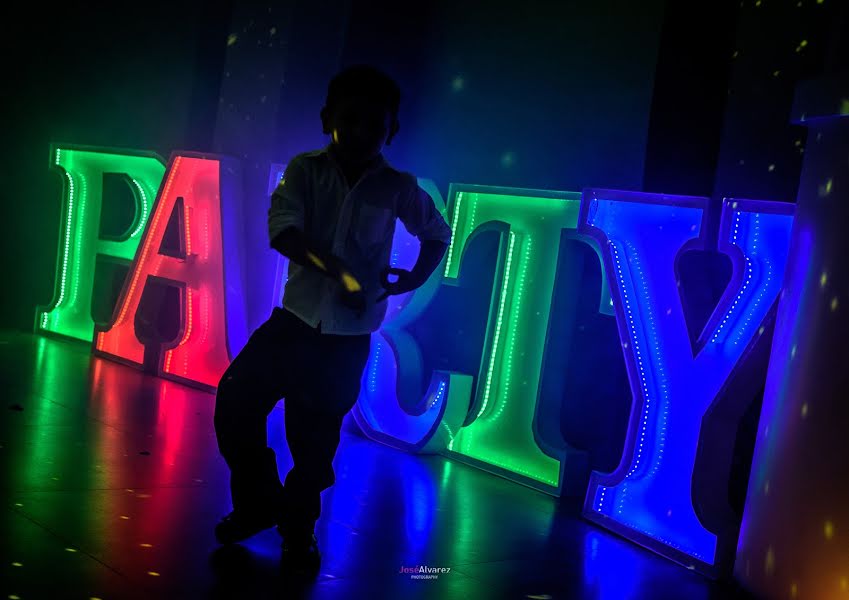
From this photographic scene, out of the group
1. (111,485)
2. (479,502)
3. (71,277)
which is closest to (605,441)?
(479,502)

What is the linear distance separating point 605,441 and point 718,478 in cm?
106

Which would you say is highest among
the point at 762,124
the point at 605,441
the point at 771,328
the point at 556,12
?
the point at 556,12

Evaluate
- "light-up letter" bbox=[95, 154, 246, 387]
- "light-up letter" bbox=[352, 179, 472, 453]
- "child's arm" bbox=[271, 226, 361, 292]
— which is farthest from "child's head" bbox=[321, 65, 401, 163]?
"light-up letter" bbox=[95, 154, 246, 387]

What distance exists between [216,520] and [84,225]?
13.3 feet

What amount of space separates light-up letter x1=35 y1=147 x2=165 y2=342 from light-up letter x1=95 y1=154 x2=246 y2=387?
0.58m

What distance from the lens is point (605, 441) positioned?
4.67m

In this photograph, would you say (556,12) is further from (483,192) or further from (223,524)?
(223,524)

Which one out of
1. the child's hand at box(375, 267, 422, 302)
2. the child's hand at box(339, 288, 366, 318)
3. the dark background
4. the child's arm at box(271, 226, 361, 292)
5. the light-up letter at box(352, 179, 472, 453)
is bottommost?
the light-up letter at box(352, 179, 472, 453)

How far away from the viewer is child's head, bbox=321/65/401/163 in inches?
119

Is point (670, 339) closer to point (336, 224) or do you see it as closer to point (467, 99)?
point (336, 224)

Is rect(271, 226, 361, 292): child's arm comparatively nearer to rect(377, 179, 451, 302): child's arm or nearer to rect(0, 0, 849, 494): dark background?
rect(377, 179, 451, 302): child's arm

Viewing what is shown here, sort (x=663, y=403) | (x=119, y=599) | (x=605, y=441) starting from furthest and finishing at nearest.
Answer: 1. (x=605, y=441)
2. (x=663, y=403)
3. (x=119, y=599)

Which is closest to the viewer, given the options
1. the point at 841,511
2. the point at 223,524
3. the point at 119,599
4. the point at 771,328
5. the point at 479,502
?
the point at 119,599

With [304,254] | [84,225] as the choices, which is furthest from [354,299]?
[84,225]
